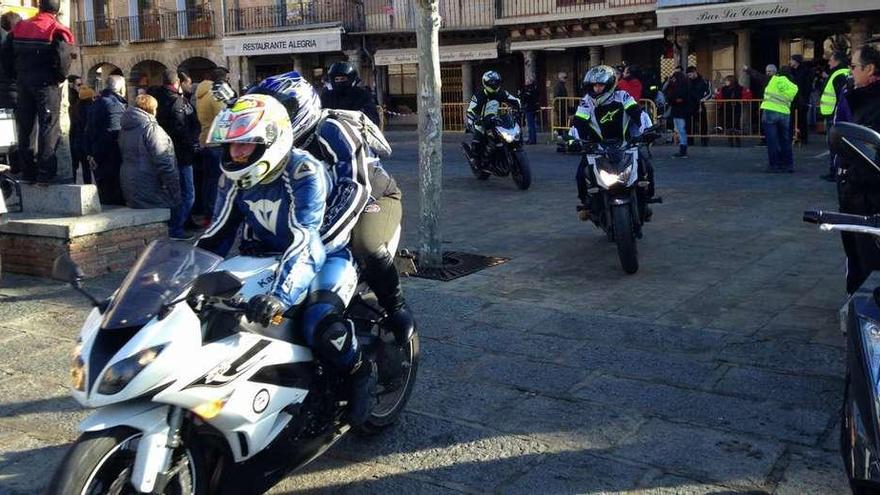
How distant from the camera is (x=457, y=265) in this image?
848 centimetres

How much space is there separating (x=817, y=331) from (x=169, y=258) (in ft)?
14.4

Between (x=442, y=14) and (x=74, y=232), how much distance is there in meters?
23.0

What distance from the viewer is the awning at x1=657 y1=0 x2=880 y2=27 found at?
68.7 ft

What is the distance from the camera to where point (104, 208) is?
880 centimetres

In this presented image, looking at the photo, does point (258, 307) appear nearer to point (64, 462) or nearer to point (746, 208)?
point (64, 462)

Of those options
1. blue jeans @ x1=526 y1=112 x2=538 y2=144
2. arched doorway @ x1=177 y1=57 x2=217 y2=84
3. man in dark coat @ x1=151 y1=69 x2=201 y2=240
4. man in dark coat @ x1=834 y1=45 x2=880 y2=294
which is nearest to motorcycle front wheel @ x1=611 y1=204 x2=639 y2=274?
man in dark coat @ x1=834 y1=45 x2=880 y2=294

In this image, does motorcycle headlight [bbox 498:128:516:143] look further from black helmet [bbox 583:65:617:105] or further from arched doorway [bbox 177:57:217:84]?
arched doorway [bbox 177:57:217:84]

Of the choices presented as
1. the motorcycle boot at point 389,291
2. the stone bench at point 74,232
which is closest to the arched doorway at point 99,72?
the stone bench at point 74,232

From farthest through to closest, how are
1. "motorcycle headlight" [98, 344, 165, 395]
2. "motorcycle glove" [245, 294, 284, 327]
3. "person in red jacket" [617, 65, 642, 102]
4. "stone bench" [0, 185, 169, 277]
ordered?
"person in red jacket" [617, 65, 642, 102] < "stone bench" [0, 185, 169, 277] < "motorcycle glove" [245, 294, 284, 327] < "motorcycle headlight" [98, 344, 165, 395]

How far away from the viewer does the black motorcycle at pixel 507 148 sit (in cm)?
1305

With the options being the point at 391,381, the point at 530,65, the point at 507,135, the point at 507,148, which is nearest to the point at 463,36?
the point at 530,65

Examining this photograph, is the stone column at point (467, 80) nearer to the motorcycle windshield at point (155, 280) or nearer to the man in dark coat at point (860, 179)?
the man in dark coat at point (860, 179)

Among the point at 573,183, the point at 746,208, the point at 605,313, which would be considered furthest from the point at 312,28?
the point at 605,313

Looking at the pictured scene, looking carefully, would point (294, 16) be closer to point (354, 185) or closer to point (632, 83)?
point (632, 83)
